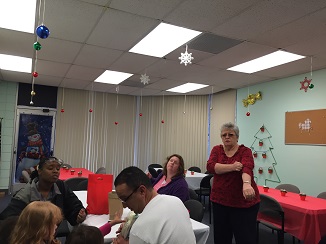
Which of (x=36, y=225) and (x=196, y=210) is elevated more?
(x=36, y=225)

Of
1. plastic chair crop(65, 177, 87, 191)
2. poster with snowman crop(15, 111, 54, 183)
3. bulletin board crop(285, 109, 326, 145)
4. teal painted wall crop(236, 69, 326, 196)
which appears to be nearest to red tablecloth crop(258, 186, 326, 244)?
teal painted wall crop(236, 69, 326, 196)

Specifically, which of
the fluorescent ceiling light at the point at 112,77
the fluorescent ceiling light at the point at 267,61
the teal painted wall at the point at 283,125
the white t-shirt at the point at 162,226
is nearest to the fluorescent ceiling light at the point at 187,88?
the teal painted wall at the point at 283,125

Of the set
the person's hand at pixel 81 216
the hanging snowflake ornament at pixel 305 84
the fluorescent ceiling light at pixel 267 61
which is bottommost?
the person's hand at pixel 81 216

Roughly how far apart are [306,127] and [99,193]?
4.17 m

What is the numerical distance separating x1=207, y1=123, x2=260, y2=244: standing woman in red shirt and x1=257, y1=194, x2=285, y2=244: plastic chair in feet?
3.52

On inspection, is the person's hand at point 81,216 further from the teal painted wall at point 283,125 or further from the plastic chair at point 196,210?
the teal painted wall at point 283,125

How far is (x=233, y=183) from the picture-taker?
2117mm

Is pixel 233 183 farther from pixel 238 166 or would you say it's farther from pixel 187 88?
pixel 187 88

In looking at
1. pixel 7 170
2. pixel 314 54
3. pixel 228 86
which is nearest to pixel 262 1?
pixel 314 54

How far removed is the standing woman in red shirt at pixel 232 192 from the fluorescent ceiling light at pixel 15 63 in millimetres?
4140

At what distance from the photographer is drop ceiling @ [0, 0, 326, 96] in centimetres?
279

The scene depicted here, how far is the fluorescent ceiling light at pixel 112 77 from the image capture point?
225 inches

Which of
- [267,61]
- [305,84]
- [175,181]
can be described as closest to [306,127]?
[305,84]

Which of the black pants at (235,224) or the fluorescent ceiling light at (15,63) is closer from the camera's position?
the black pants at (235,224)
